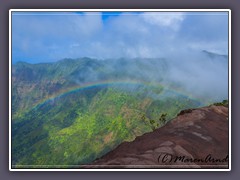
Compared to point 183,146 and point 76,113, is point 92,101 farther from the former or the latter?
point 183,146

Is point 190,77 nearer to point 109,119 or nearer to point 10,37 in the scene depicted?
point 109,119

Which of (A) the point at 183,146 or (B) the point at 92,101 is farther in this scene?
(B) the point at 92,101

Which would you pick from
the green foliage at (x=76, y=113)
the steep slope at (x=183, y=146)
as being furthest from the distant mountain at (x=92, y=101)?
the steep slope at (x=183, y=146)

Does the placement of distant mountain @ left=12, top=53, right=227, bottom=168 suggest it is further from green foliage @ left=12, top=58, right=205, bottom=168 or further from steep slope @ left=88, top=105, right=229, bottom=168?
steep slope @ left=88, top=105, right=229, bottom=168

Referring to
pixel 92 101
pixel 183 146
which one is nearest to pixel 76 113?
pixel 92 101

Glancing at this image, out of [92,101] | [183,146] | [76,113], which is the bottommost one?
[183,146]

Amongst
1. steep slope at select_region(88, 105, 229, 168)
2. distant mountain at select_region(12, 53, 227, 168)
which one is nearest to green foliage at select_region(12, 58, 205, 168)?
distant mountain at select_region(12, 53, 227, 168)

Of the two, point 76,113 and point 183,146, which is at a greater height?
point 76,113

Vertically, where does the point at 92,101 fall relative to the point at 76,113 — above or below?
above
